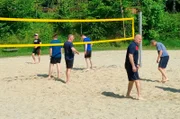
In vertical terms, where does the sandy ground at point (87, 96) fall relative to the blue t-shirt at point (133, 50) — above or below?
below

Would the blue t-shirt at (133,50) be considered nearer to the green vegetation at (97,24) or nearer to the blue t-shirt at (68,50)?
the blue t-shirt at (68,50)

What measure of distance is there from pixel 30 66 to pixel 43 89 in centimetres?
470

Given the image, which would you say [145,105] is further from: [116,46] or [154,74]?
[116,46]

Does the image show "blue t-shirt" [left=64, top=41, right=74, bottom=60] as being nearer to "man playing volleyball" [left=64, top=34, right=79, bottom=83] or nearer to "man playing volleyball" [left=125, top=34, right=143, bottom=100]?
"man playing volleyball" [left=64, top=34, right=79, bottom=83]

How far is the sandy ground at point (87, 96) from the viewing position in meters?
6.80

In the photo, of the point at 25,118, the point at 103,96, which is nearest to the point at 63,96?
the point at 103,96

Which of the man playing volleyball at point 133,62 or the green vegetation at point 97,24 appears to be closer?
the man playing volleyball at point 133,62

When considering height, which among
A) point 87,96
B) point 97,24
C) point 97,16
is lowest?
point 87,96

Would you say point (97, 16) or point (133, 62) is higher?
point (97, 16)

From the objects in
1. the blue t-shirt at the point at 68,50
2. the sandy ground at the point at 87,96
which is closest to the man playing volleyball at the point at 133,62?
the sandy ground at the point at 87,96

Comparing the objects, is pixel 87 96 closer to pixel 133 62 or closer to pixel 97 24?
pixel 133 62

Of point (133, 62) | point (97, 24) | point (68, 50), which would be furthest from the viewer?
point (97, 24)

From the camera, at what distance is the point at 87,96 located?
8.36 metres

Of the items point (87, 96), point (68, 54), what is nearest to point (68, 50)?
point (68, 54)
